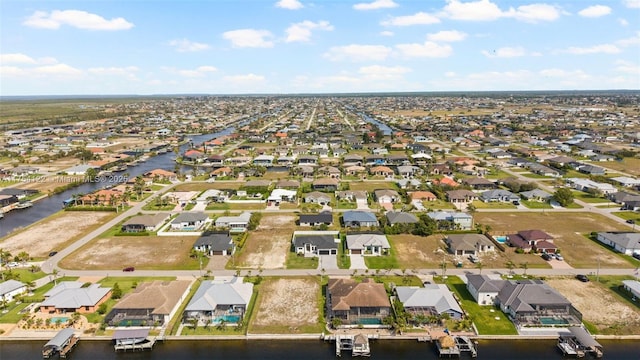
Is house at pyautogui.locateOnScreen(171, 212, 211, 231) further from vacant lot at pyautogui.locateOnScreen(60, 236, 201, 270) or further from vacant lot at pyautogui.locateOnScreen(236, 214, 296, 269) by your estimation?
vacant lot at pyautogui.locateOnScreen(236, 214, 296, 269)

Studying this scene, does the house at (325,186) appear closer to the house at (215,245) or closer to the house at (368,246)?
the house at (368,246)

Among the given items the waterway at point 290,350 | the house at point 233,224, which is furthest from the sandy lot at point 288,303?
the house at point 233,224

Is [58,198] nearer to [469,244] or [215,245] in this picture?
[215,245]

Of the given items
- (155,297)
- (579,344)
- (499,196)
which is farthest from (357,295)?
(499,196)

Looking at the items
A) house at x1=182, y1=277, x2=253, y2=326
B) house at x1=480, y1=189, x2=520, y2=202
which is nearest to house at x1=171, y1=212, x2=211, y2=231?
house at x1=182, y1=277, x2=253, y2=326

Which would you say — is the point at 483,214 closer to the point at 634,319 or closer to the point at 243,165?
the point at 634,319
